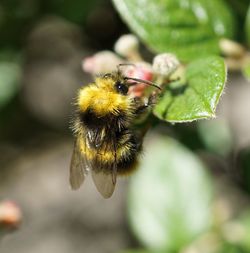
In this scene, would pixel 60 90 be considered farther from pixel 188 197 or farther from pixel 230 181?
pixel 188 197

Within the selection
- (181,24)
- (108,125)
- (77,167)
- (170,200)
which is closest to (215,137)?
(170,200)

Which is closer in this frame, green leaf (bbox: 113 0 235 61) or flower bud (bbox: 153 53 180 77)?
flower bud (bbox: 153 53 180 77)

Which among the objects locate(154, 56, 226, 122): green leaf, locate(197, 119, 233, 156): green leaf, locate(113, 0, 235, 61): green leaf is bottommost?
locate(197, 119, 233, 156): green leaf

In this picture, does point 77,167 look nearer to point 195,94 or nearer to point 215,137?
point 195,94

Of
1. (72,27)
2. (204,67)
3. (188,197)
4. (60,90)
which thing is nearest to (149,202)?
(188,197)

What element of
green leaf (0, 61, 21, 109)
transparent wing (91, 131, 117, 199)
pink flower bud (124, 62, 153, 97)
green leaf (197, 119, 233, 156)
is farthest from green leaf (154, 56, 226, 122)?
green leaf (0, 61, 21, 109)

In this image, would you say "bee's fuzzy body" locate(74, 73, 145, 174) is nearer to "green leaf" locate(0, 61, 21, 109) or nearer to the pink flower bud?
the pink flower bud

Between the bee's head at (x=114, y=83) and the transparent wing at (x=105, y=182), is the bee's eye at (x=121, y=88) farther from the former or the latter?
the transparent wing at (x=105, y=182)

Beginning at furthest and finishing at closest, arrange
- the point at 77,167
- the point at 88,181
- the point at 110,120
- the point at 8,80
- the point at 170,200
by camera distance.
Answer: the point at 88,181 → the point at 8,80 → the point at 170,200 → the point at 77,167 → the point at 110,120
